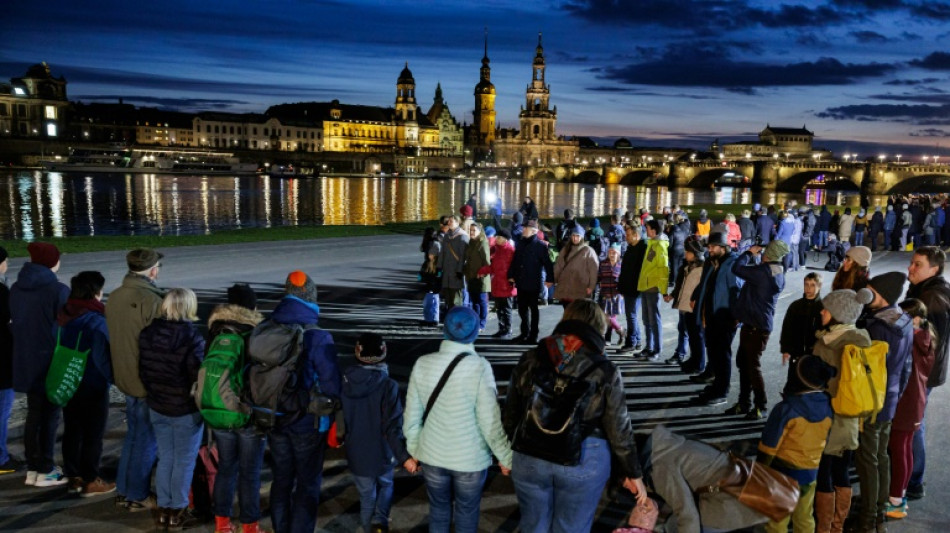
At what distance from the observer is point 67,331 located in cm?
462

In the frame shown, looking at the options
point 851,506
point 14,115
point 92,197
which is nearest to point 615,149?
point 14,115

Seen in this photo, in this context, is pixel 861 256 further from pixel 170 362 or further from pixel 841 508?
pixel 170 362

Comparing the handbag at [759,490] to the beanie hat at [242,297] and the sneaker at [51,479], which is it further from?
the sneaker at [51,479]

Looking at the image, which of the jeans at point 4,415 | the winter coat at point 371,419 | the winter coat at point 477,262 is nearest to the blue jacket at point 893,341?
the winter coat at point 371,419

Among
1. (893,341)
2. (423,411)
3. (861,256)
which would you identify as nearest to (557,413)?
(423,411)

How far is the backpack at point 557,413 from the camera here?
320 centimetres

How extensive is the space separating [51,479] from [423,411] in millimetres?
3153

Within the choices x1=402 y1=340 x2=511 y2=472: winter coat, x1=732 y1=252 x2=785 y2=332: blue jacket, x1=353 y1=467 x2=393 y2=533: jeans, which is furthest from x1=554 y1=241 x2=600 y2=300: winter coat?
x1=402 y1=340 x2=511 y2=472: winter coat

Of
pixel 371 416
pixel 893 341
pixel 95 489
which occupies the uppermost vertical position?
pixel 893 341

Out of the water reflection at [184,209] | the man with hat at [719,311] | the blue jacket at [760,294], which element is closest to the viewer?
the blue jacket at [760,294]

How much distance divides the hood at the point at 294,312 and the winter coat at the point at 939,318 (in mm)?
4481

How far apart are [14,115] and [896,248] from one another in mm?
144657

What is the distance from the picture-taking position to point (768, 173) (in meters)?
102

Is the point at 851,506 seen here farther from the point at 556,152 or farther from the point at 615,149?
the point at 615,149
